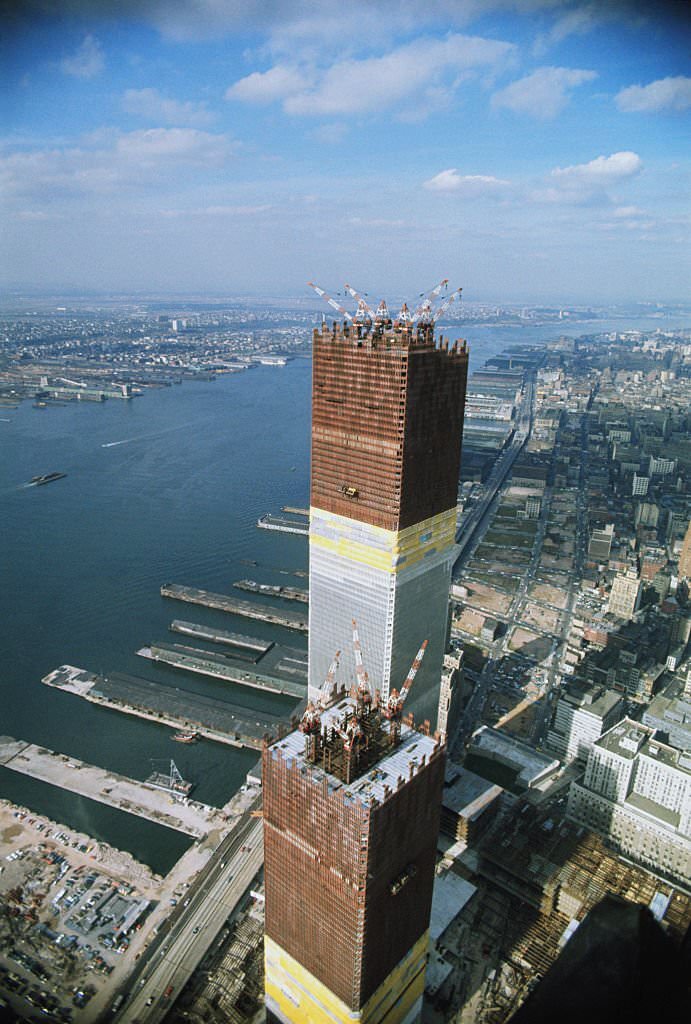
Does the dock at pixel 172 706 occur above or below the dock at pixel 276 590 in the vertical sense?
below

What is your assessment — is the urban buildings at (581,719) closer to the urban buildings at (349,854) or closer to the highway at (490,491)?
the urban buildings at (349,854)

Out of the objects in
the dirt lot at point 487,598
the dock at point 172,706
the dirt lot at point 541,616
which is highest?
the dock at point 172,706

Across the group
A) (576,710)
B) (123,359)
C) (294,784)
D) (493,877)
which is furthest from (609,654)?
(123,359)

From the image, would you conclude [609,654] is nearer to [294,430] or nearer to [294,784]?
[294,784]

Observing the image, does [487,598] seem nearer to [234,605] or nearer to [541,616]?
[541,616]

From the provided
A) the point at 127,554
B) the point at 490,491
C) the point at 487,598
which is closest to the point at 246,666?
the point at 127,554

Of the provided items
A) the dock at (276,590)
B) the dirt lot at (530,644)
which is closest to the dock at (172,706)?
the dock at (276,590)
